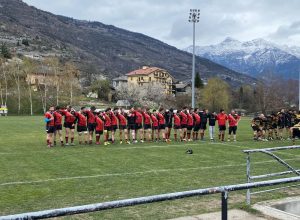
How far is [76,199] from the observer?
922 centimetres

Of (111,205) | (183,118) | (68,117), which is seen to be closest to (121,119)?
(68,117)

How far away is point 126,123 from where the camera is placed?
22.1m

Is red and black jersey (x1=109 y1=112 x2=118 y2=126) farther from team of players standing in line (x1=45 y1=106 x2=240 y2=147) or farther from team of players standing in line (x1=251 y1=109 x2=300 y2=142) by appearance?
team of players standing in line (x1=251 y1=109 x2=300 y2=142)

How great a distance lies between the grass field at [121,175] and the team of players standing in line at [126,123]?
144cm

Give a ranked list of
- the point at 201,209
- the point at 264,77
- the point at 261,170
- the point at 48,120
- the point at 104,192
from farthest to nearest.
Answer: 1. the point at 264,77
2. the point at 48,120
3. the point at 261,170
4. the point at 104,192
5. the point at 201,209

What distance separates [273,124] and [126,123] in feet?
31.3

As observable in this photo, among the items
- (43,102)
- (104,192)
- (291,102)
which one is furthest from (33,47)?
(104,192)

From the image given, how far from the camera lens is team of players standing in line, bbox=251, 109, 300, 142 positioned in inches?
979

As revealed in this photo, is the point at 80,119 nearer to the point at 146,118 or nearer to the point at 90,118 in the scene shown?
the point at 90,118

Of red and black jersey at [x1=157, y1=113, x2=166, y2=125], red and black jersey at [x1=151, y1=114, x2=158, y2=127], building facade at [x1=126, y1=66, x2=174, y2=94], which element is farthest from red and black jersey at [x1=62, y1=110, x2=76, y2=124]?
building facade at [x1=126, y1=66, x2=174, y2=94]

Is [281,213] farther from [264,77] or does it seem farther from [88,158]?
[264,77]

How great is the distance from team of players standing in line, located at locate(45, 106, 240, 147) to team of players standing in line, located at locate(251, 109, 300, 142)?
171 cm

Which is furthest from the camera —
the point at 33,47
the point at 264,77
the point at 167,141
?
the point at 33,47

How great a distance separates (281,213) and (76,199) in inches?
172
